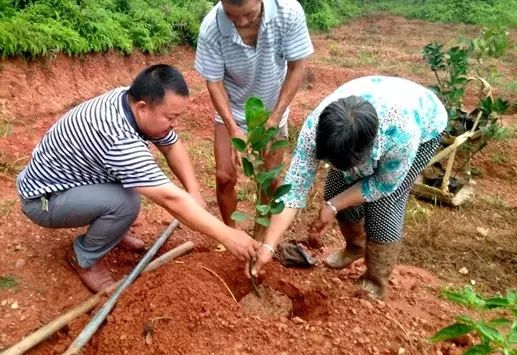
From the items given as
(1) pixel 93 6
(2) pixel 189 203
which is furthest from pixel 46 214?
(1) pixel 93 6

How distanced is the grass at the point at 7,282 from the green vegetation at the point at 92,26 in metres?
3.36

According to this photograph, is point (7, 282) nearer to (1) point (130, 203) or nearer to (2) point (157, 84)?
(1) point (130, 203)

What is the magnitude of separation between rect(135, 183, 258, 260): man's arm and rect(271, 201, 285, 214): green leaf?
0.17 metres

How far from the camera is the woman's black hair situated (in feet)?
6.54

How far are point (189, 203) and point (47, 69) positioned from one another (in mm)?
4438

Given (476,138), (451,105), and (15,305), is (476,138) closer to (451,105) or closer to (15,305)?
(451,105)

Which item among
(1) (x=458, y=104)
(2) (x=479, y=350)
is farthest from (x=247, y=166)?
(1) (x=458, y=104)

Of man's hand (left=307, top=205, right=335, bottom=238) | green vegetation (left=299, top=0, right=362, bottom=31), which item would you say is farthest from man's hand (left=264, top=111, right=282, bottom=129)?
green vegetation (left=299, top=0, right=362, bottom=31)

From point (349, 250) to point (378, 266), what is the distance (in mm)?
385

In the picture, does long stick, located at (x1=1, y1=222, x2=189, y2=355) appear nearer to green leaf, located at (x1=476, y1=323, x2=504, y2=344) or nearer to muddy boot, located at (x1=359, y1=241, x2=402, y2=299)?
muddy boot, located at (x1=359, y1=241, x2=402, y2=299)

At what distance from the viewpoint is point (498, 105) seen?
427 cm

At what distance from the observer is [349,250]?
3230 millimetres

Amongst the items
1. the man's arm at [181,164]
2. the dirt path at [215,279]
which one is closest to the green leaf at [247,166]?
the dirt path at [215,279]

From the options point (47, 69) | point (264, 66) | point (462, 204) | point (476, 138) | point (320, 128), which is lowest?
point (47, 69)
